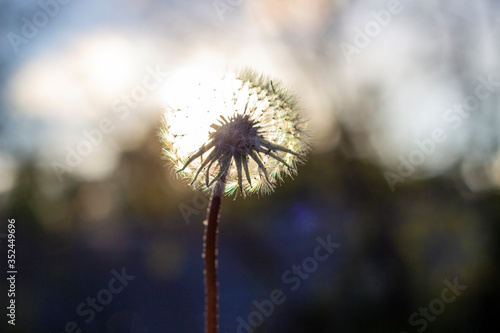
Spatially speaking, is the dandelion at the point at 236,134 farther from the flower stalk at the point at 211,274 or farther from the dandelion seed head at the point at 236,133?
the flower stalk at the point at 211,274

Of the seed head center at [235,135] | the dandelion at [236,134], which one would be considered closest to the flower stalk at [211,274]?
the dandelion at [236,134]

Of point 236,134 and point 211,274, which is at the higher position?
point 236,134

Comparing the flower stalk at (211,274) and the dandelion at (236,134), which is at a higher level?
the dandelion at (236,134)

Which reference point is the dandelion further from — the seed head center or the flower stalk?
the flower stalk

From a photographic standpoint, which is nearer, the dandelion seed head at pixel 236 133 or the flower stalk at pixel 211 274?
the flower stalk at pixel 211 274

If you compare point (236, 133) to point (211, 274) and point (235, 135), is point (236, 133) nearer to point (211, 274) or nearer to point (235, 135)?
point (235, 135)

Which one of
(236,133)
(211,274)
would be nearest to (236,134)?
(236,133)

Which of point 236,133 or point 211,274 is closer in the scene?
point 211,274
